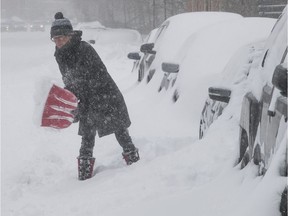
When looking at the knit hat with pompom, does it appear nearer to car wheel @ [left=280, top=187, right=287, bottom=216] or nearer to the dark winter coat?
the dark winter coat

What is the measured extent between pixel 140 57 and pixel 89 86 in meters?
4.81

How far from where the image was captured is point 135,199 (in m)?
3.73

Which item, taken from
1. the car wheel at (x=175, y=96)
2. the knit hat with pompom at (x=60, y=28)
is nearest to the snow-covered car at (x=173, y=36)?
the car wheel at (x=175, y=96)

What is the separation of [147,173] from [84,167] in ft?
3.77

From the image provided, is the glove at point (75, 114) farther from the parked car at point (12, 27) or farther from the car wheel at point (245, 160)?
the parked car at point (12, 27)

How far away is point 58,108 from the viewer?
190 inches

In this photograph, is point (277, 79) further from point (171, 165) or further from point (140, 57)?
point (140, 57)

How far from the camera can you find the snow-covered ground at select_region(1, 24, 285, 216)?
3129mm

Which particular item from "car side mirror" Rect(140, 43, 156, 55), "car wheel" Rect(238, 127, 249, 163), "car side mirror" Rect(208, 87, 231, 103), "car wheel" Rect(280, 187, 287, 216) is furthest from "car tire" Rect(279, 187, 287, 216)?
"car side mirror" Rect(140, 43, 156, 55)

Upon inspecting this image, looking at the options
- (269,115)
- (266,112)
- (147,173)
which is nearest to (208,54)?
(147,173)

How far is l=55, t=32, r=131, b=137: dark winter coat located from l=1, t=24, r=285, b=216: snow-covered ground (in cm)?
20

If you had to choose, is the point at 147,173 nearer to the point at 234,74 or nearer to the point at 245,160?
the point at 245,160

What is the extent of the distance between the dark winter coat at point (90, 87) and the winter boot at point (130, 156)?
27cm

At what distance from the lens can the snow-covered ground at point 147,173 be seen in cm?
313
